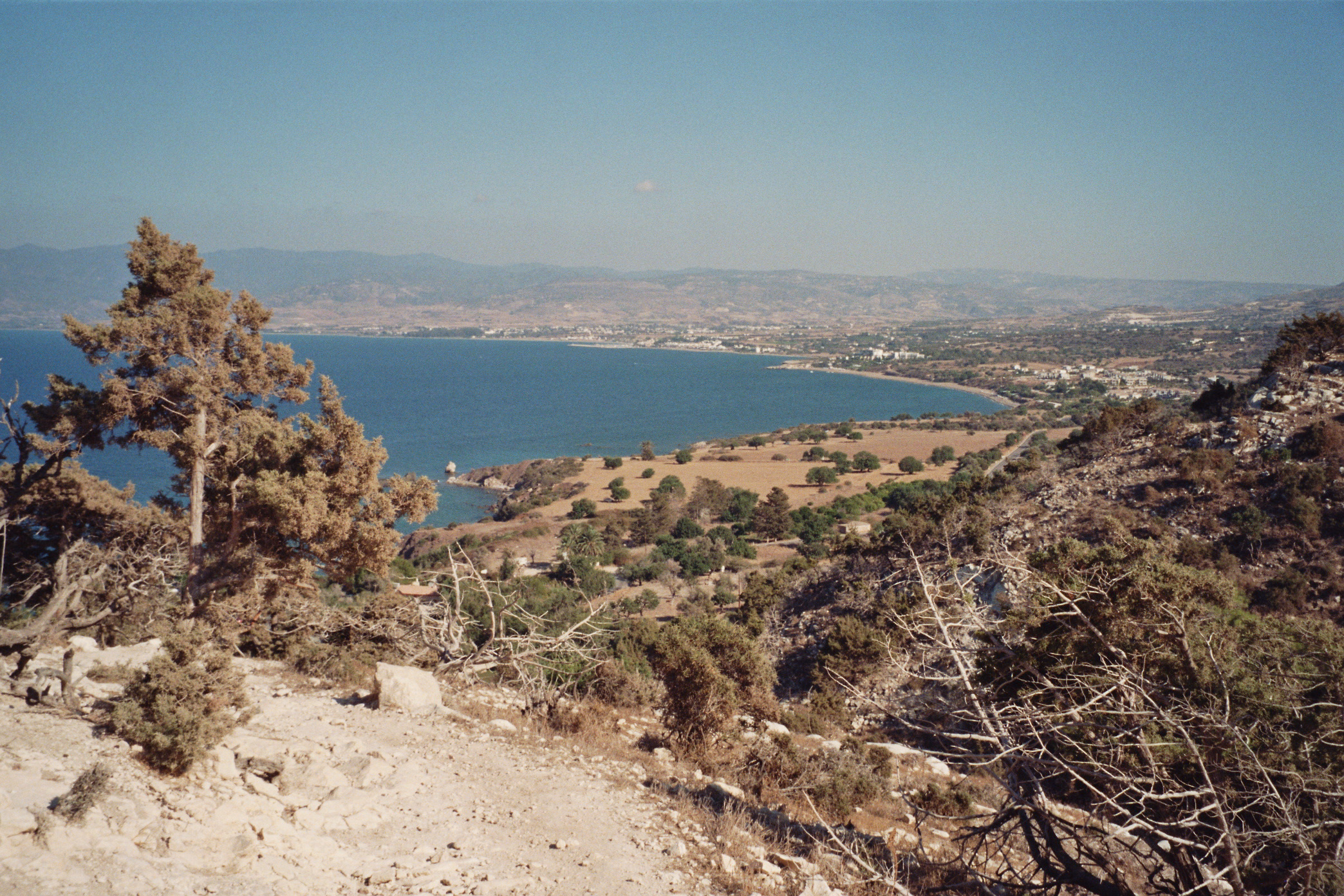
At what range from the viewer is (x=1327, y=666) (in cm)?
557

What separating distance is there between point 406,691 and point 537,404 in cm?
10247

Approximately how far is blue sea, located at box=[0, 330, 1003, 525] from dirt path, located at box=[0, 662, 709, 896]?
44.8 metres

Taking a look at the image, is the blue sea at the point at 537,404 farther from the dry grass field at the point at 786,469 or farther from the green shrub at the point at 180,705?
the green shrub at the point at 180,705

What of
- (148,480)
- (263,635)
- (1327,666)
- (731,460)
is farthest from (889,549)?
(148,480)

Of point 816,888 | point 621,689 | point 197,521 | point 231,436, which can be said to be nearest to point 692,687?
point 621,689

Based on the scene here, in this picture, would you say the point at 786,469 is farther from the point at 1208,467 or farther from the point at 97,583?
the point at 97,583

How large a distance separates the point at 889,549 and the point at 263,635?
1457 centimetres

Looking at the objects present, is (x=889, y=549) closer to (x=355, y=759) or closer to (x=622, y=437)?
(x=355, y=759)

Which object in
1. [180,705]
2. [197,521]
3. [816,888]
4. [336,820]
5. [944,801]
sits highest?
[197,521]

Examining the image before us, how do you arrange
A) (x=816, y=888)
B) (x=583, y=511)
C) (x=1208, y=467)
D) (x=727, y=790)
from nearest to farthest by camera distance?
1. (x=816, y=888)
2. (x=727, y=790)
3. (x=1208, y=467)
4. (x=583, y=511)

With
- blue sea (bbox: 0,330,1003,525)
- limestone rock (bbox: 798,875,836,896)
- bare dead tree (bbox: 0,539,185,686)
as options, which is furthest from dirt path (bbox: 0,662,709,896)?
blue sea (bbox: 0,330,1003,525)

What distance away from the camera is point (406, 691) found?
320 inches

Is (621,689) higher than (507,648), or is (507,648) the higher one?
(507,648)

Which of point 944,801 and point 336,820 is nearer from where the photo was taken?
point 336,820
